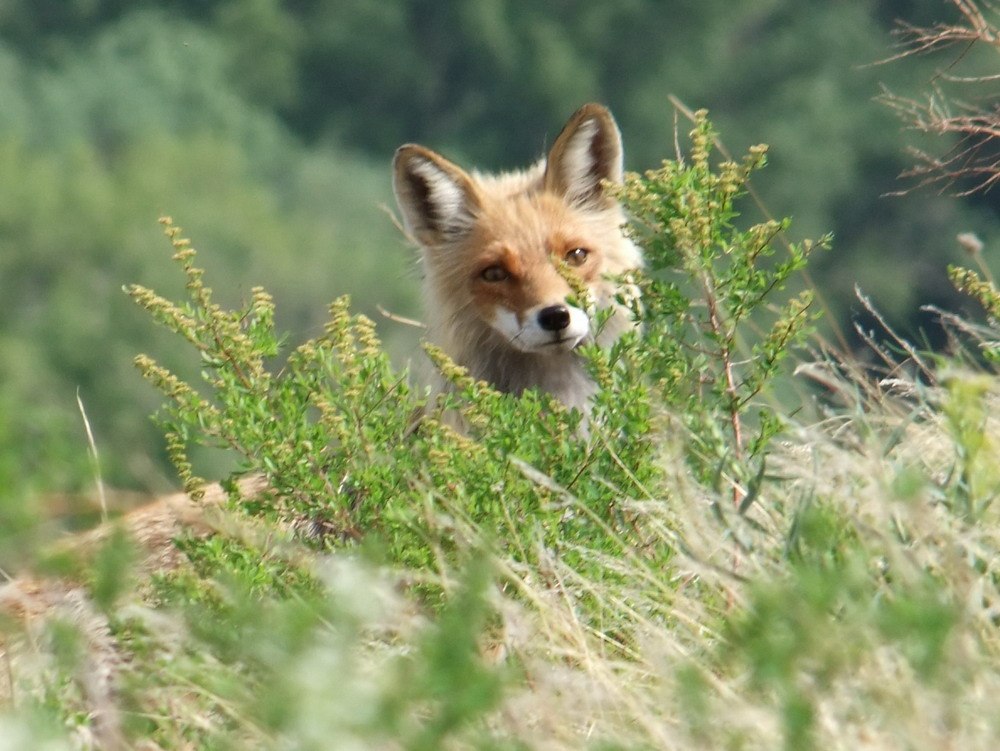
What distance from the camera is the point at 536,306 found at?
6.56m

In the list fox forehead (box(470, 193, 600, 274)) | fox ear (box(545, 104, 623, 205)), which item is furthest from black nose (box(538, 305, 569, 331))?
fox ear (box(545, 104, 623, 205))

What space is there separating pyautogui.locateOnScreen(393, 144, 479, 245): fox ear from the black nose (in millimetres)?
908

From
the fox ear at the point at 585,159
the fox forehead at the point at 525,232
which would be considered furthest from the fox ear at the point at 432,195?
the fox ear at the point at 585,159

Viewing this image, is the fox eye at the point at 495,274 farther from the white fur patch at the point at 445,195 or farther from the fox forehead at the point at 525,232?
the white fur patch at the point at 445,195

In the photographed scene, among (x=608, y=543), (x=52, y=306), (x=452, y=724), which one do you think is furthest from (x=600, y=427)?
(x=52, y=306)

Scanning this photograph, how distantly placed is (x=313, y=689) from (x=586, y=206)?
491cm

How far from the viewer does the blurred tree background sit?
39656 millimetres

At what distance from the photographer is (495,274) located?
6.87m

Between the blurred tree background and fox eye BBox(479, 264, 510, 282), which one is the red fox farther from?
the blurred tree background

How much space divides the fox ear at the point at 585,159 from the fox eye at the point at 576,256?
385mm

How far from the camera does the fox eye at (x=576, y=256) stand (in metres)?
6.79

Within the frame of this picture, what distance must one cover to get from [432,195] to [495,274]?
24.0 inches

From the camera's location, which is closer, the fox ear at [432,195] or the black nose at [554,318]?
the black nose at [554,318]

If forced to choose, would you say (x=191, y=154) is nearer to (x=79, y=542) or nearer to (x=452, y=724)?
(x=79, y=542)
